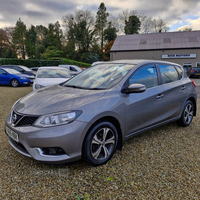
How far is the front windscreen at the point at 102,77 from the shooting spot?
303 cm

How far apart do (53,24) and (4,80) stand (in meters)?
41.4

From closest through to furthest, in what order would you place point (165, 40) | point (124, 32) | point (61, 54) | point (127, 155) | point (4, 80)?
point (127, 155) < point (4, 80) < point (165, 40) < point (61, 54) < point (124, 32)

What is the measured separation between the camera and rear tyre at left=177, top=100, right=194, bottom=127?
13.6 feet

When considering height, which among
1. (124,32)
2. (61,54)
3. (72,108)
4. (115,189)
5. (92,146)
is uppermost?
(124,32)

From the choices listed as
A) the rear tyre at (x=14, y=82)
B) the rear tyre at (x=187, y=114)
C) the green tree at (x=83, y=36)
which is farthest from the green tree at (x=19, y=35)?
the rear tyre at (x=187, y=114)

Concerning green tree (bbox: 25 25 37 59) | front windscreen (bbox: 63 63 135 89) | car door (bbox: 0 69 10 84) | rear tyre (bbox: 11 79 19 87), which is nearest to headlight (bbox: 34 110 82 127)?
front windscreen (bbox: 63 63 135 89)

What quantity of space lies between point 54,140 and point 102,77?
1544mm

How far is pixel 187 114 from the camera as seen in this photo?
430 centimetres

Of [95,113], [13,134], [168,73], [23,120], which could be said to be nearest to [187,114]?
[168,73]

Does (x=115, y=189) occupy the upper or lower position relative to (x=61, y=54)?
lower

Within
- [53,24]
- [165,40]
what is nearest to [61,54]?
[53,24]

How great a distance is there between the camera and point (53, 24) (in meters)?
47.7

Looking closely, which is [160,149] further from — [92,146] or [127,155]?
[92,146]

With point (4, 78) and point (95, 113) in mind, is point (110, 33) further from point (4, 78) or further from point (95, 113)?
point (95, 113)
